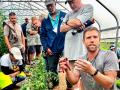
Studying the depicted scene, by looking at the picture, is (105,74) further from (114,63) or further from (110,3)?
(110,3)

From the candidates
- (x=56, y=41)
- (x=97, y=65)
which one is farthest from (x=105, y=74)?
(x=56, y=41)

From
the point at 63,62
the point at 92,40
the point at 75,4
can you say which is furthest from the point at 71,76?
the point at 75,4

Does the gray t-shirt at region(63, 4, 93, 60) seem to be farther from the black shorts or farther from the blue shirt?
the black shorts

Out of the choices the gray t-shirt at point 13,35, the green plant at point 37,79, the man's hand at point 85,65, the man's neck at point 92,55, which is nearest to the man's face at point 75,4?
the man's neck at point 92,55

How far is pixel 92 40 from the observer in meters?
4.02

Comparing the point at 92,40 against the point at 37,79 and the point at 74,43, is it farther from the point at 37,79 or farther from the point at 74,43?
the point at 37,79

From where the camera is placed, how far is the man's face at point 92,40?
4031 mm

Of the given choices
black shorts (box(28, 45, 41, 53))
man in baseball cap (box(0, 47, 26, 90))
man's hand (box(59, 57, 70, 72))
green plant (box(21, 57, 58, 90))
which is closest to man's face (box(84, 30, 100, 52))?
man's hand (box(59, 57, 70, 72))

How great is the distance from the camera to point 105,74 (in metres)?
4.03

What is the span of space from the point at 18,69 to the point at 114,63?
4.08 m

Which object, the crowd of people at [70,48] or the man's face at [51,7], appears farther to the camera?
the man's face at [51,7]

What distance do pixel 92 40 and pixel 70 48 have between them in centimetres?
202

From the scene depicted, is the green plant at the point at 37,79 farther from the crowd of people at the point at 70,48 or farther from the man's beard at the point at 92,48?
the man's beard at the point at 92,48

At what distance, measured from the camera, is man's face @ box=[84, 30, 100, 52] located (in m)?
4.03
